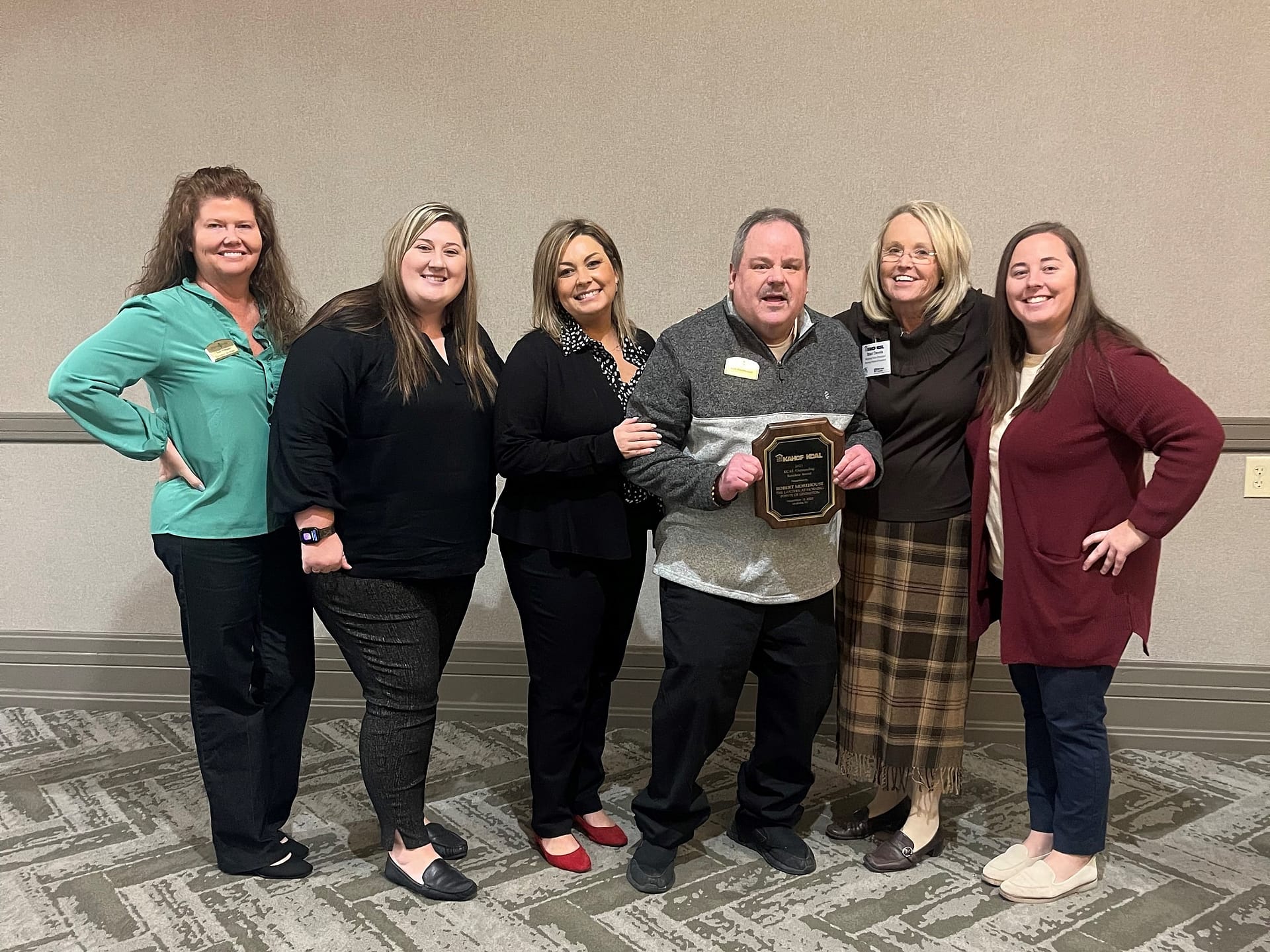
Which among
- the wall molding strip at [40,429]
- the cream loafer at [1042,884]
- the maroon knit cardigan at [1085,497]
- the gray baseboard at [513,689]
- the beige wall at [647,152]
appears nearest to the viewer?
the maroon knit cardigan at [1085,497]

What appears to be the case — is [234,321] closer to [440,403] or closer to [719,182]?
[440,403]

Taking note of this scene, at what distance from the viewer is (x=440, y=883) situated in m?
2.29

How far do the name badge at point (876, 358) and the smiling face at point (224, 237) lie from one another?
150cm

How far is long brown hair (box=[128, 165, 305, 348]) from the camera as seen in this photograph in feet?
7.32

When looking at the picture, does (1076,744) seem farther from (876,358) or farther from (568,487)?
(568,487)

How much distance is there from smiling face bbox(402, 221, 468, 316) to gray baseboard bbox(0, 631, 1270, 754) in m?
1.63

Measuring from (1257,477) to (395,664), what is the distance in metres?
2.76

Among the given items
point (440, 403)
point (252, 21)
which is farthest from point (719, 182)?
point (252, 21)

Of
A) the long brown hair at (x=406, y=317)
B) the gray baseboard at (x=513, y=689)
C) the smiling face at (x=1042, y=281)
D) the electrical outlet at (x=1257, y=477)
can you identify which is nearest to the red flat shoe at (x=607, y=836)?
the gray baseboard at (x=513, y=689)

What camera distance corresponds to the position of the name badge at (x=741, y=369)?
7.13 feet

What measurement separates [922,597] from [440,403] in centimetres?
125

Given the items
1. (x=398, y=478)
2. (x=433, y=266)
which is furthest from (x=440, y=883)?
(x=433, y=266)

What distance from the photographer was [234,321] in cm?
229

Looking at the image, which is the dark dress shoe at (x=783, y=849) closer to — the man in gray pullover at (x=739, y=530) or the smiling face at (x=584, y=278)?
the man in gray pullover at (x=739, y=530)
